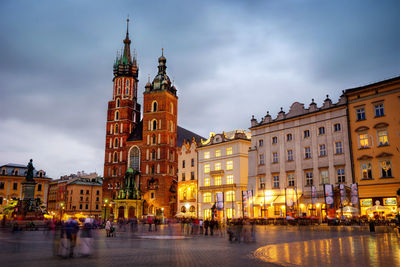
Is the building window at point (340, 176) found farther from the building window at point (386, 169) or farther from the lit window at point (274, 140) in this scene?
the lit window at point (274, 140)

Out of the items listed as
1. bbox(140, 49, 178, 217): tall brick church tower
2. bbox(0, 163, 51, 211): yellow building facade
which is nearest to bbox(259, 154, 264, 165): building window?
bbox(140, 49, 178, 217): tall brick church tower

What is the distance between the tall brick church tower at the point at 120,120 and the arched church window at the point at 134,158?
1576 millimetres

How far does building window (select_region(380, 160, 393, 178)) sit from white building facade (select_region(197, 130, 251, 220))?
898 inches

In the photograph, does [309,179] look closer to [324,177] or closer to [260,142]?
[324,177]

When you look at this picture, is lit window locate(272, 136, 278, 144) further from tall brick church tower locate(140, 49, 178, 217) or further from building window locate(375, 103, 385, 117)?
tall brick church tower locate(140, 49, 178, 217)

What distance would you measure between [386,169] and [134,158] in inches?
2512

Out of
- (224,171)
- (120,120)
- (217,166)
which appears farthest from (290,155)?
(120,120)

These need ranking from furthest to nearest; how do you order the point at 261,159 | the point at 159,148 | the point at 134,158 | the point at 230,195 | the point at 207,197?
1. the point at 134,158
2. the point at 159,148
3. the point at 207,197
4. the point at 230,195
5. the point at 261,159

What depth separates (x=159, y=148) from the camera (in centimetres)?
8931

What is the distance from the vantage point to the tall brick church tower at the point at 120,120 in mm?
94125

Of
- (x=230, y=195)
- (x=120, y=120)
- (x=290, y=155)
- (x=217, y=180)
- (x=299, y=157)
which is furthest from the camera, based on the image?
(x=120, y=120)

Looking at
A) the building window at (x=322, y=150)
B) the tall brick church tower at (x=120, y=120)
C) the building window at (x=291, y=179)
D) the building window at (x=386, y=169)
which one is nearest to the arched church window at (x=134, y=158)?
the tall brick church tower at (x=120, y=120)

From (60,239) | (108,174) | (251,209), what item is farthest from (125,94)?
(60,239)

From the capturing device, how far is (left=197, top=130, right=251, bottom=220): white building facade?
6094 cm
